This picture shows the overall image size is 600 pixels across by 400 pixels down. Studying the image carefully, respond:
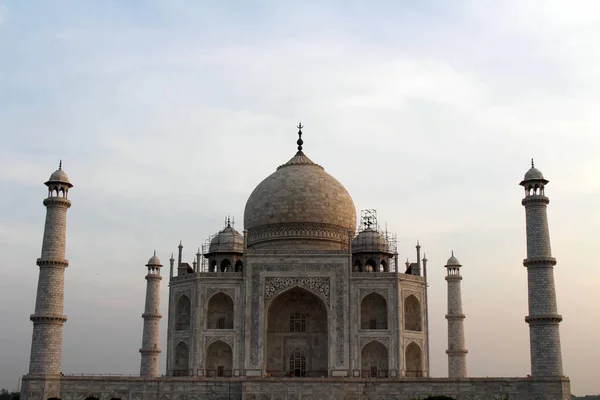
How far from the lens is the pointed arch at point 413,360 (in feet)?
105

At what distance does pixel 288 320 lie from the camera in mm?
32812

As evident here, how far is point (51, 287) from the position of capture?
94.7ft

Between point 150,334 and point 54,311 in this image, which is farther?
point 150,334

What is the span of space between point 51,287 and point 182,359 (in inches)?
270

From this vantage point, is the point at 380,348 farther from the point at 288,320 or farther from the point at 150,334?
the point at 150,334

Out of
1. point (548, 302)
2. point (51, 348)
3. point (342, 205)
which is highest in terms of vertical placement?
point (342, 205)

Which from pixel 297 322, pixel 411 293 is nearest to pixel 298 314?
pixel 297 322

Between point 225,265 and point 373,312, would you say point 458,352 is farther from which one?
point 225,265

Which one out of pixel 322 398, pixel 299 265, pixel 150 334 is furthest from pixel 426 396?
pixel 150 334

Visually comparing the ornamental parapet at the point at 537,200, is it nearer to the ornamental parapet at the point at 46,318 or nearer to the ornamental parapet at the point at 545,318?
the ornamental parapet at the point at 545,318

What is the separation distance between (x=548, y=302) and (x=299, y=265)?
10364mm

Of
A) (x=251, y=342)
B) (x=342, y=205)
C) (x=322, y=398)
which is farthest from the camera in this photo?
(x=342, y=205)

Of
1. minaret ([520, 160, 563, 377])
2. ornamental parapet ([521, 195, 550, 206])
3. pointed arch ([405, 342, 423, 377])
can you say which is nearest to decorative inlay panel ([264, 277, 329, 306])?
pointed arch ([405, 342, 423, 377])

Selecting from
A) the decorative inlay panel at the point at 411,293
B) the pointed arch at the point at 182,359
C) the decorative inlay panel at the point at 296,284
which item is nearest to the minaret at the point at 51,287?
the pointed arch at the point at 182,359
